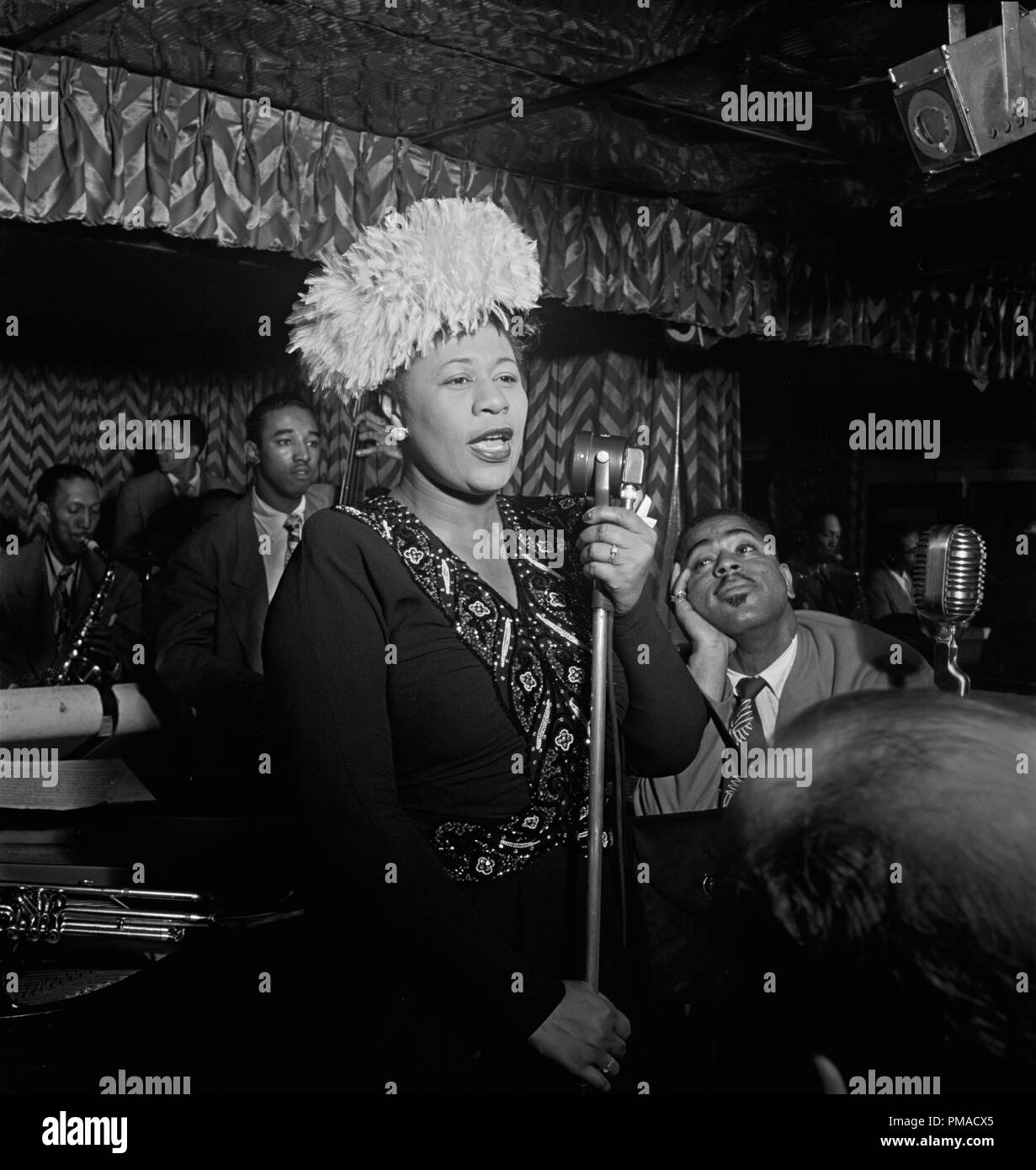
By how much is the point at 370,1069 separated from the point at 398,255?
3.45 feet

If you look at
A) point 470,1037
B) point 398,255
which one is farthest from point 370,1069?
point 398,255

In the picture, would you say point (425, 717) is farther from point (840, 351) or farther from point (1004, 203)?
point (840, 351)

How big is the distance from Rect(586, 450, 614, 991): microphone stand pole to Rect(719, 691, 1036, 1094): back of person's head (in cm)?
45

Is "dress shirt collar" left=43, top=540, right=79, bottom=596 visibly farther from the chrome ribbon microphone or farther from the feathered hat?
the chrome ribbon microphone

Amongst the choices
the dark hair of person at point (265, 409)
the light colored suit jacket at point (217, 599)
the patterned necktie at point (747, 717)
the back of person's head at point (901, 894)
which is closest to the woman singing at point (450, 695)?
the back of person's head at point (901, 894)

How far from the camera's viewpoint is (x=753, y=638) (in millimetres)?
2877

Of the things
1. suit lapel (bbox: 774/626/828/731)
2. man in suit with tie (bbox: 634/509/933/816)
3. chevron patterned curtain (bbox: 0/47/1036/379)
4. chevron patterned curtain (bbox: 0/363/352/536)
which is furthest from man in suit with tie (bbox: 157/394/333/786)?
chevron patterned curtain (bbox: 0/363/352/536)

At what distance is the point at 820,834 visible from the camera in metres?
0.96

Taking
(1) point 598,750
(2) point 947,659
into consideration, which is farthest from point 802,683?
(1) point 598,750

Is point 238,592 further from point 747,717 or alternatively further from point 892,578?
point 892,578

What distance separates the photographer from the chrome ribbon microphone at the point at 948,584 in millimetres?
1455

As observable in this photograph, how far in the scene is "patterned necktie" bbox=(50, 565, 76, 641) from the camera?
4.57 meters

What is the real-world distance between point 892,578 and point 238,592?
3411 mm

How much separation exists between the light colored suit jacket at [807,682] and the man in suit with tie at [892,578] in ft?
8.63
